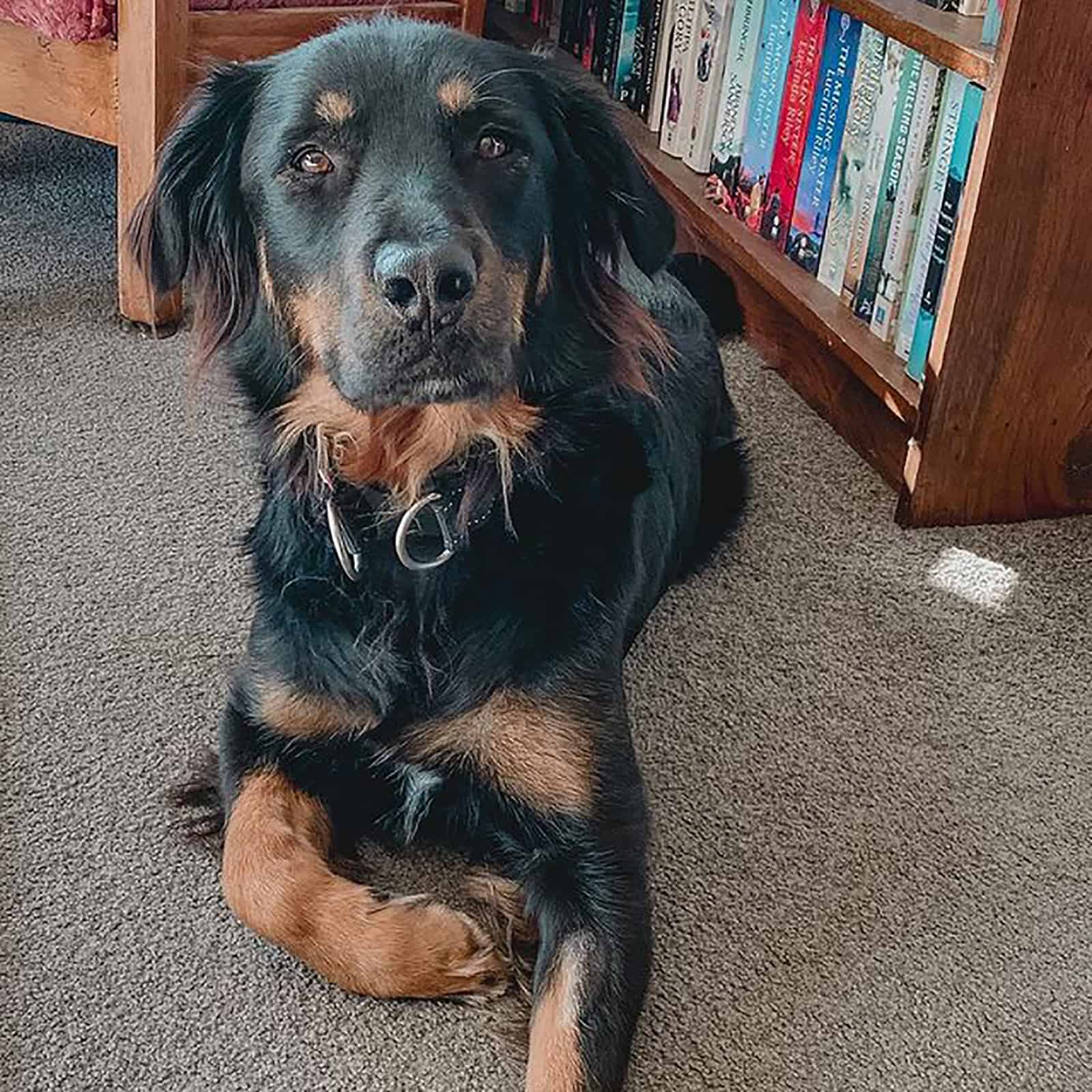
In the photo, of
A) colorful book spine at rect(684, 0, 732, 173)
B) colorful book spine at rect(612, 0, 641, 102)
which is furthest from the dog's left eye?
colorful book spine at rect(612, 0, 641, 102)

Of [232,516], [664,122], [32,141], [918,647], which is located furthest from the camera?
[32,141]

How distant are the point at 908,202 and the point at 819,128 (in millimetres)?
288

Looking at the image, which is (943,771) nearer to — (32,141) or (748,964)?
(748,964)

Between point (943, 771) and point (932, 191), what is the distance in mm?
888

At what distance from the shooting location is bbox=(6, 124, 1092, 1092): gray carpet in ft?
4.93

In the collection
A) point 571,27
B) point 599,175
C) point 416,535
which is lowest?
point 416,535

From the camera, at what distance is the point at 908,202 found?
7.79ft

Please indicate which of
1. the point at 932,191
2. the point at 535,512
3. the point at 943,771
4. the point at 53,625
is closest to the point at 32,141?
the point at 53,625

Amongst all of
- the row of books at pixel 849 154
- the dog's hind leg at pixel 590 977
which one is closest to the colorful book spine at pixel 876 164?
the row of books at pixel 849 154

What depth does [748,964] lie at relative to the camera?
5.28 ft

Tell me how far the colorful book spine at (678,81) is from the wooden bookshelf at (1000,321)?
482mm

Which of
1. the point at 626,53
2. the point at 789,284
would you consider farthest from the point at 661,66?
the point at 789,284

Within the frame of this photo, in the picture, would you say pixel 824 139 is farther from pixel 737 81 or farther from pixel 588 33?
pixel 588 33

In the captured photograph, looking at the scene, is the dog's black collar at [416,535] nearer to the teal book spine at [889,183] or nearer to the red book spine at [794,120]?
the teal book spine at [889,183]
